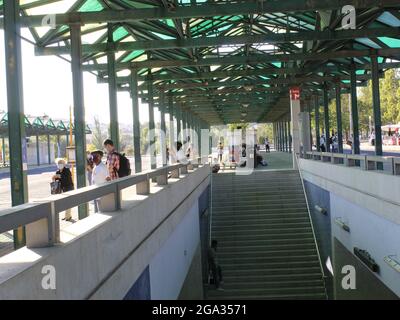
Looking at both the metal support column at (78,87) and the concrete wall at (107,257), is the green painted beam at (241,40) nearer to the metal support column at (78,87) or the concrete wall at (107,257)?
the metal support column at (78,87)

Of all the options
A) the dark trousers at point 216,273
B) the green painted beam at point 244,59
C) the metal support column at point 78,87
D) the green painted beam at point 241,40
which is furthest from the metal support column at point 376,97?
the metal support column at point 78,87

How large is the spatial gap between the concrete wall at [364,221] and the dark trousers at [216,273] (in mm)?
3476

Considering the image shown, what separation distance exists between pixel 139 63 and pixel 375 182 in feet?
31.9

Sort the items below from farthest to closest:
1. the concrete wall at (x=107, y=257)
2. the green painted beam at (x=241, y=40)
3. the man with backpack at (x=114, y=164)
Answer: the green painted beam at (x=241, y=40)
the man with backpack at (x=114, y=164)
the concrete wall at (x=107, y=257)

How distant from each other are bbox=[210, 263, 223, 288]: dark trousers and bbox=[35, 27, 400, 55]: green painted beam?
663cm

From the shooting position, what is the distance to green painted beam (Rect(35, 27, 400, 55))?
13477mm

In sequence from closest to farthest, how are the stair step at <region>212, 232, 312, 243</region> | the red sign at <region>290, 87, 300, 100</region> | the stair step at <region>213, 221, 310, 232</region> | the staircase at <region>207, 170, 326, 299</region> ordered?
the staircase at <region>207, 170, 326, 299</region>, the stair step at <region>212, 232, 312, 243</region>, the stair step at <region>213, 221, 310, 232</region>, the red sign at <region>290, 87, 300, 100</region>

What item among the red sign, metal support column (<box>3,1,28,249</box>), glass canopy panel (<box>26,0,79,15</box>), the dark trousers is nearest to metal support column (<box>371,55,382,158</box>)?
the dark trousers

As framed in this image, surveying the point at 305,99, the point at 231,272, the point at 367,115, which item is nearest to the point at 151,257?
the point at 231,272

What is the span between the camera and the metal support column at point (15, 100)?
773 cm

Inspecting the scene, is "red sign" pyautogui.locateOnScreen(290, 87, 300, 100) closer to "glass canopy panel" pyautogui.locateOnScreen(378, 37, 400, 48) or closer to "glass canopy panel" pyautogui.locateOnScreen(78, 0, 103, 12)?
"glass canopy panel" pyautogui.locateOnScreen(378, 37, 400, 48)

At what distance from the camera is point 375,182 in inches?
394

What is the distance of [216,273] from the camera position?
16.0m
